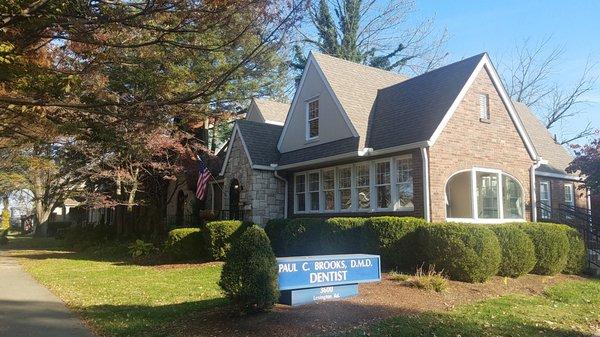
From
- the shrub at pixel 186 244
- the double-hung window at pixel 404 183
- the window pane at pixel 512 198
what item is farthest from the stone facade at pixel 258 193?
the window pane at pixel 512 198

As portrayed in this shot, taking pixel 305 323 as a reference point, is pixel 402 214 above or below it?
above

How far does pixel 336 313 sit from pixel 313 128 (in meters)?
11.4

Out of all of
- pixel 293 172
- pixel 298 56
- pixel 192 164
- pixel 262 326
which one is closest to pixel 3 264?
pixel 192 164

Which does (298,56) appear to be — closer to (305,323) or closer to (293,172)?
(293,172)

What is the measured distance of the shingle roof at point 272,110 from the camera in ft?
83.7

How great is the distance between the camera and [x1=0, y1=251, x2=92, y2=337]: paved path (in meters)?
7.54

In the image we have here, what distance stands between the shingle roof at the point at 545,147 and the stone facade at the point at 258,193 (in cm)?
1007

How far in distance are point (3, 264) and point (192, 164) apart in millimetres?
9147

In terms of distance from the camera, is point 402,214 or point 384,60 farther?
point 384,60

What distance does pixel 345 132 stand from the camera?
16672mm

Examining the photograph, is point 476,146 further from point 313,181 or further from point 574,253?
point 313,181

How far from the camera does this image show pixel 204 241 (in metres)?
17.4

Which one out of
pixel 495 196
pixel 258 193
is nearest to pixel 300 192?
pixel 258 193

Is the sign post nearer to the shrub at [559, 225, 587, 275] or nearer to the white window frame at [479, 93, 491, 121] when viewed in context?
the shrub at [559, 225, 587, 275]
